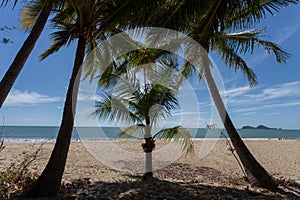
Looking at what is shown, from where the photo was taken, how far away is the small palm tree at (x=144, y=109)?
5758 millimetres

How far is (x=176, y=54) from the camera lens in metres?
6.24

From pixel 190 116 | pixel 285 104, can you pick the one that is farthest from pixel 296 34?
pixel 285 104

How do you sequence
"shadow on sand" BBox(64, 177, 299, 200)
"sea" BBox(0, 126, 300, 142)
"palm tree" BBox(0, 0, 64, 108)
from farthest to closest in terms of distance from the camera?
1. "sea" BBox(0, 126, 300, 142)
2. "shadow on sand" BBox(64, 177, 299, 200)
3. "palm tree" BBox(0, 0, 64, 108)

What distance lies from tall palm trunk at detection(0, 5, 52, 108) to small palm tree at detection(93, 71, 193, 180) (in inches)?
101

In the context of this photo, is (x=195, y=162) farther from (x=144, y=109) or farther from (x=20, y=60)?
(x=20, y=60)

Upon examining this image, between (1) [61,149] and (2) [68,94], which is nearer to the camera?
(1) [61,149]

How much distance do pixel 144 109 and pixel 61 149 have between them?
2348 mm

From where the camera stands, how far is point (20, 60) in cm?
342

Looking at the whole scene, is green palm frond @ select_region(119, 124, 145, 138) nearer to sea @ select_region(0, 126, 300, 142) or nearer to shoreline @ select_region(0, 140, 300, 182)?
sea @ select_region(0, 126, 300, 142)

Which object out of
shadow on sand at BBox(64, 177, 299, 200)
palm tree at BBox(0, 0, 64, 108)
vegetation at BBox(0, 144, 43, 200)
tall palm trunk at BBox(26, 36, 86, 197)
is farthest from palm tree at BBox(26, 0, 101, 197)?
palm tree at BBox(0, 0, 64, 108)

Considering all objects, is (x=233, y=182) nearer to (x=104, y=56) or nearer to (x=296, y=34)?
(x=104, y=56)

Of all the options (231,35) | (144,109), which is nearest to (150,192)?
(144,109)

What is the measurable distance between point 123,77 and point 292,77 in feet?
59.7

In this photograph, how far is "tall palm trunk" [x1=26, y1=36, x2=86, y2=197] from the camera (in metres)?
3.79
